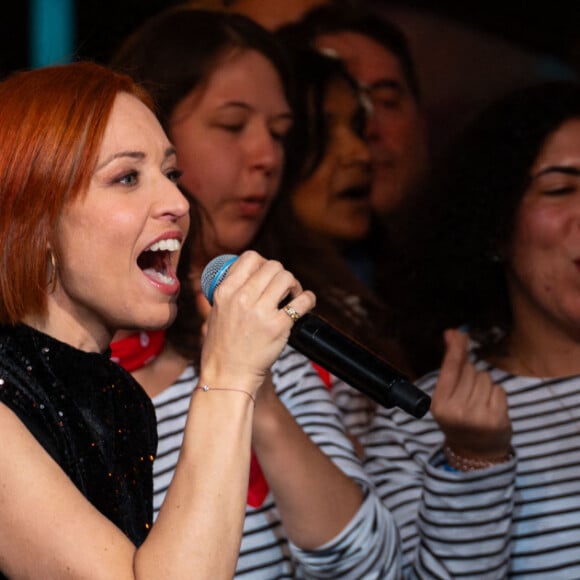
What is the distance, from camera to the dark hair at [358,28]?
2.94m

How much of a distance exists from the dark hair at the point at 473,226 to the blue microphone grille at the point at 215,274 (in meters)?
0.97

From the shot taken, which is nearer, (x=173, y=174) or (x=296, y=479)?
(x=173, y=174)

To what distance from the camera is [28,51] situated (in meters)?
2.70

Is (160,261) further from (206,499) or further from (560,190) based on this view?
(560,190)

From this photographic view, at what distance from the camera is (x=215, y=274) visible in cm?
138

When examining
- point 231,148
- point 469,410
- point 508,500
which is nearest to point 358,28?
point 231,148

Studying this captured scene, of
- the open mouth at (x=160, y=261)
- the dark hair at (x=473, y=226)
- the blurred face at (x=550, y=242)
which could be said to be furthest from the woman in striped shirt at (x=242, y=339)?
the blurred face at (x=550, y=242)

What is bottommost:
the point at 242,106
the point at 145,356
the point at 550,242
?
the point at 145,356

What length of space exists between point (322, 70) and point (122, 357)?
1217mm

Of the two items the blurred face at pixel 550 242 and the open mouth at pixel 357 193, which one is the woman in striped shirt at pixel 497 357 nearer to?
the blurred face at pixel 550 242

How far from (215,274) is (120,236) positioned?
128mm

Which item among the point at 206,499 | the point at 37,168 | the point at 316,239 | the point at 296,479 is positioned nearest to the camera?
the point at 206,499

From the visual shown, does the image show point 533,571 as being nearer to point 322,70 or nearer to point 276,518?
point 276,518

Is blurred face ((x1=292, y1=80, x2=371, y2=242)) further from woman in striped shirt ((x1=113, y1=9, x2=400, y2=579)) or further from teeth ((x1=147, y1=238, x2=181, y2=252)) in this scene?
teeth ((x1=147, y1=238, x2=181, y2=252))
